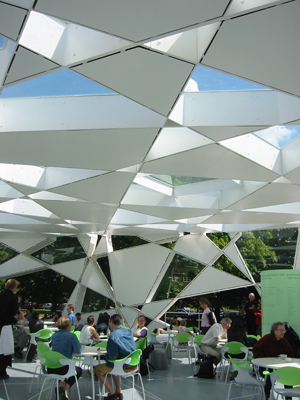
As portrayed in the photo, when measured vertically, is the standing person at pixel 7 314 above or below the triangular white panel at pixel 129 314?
above

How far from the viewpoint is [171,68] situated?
16.5ft

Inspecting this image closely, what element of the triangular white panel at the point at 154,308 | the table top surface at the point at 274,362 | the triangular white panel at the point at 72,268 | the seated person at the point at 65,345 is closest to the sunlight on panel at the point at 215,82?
the table top surface at the point at 274,362

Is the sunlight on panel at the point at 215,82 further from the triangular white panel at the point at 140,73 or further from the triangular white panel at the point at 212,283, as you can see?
the triangular white panel at the point at 212,283

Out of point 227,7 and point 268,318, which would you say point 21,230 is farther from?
point 227,7

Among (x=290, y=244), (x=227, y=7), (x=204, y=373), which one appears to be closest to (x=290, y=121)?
(x=227, y=7)

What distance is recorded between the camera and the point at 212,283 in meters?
18.3

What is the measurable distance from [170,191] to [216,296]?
9.53 m

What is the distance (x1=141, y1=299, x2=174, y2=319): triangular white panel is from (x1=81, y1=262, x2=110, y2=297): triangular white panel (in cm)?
193

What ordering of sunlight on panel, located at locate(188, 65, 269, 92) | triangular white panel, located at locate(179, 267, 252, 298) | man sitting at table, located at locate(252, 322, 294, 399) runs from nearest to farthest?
sunlight on panel, located at locate(188, 65, 269, 92)
man sitting at table, located at locate(252, 322, 294, 399)
triangular white panel, located at locate(179, 267, 252, 298)

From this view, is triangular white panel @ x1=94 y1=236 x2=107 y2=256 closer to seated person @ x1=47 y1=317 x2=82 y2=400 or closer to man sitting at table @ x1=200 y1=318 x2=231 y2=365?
man sitting at table @ x1=200 y1=318 x2=231 y2=365

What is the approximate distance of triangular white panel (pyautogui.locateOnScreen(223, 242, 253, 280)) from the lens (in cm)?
1827

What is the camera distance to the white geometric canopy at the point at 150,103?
13.7 feet

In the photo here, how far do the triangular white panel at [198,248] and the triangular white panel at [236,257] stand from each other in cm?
45

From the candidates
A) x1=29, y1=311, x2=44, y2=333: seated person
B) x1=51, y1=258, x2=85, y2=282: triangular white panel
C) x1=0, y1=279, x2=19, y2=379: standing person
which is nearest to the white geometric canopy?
x1=0, y1=279, x2=19, y2=379: standing person
